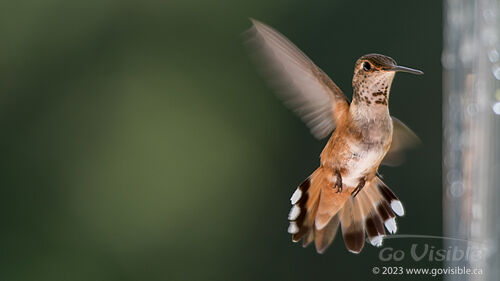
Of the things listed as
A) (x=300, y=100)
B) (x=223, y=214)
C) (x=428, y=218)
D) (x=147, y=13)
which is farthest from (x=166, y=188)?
(x=300, y=100)

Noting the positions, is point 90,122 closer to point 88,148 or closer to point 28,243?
point 88,148

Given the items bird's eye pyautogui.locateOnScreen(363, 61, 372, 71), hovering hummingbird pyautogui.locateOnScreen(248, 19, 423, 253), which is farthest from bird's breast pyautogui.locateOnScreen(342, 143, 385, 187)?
bird's eye pyautogui.locateOnScreen(363, 61, 372, 71)

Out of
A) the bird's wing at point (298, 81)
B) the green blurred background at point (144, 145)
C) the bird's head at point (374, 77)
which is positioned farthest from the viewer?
the green blurred background at point (144, 145)

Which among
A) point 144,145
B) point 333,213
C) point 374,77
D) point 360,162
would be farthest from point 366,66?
point 144,145

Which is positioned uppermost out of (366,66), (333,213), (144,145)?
(366,66)

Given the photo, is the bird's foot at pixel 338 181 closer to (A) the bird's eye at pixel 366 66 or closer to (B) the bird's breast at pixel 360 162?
(B) the bird's breast at pixel 360 162

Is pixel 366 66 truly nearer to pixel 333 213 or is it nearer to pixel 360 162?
pixel 360 162

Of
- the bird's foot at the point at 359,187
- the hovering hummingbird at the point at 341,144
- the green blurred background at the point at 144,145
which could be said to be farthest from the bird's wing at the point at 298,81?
the green blurred background at the point at 144,145

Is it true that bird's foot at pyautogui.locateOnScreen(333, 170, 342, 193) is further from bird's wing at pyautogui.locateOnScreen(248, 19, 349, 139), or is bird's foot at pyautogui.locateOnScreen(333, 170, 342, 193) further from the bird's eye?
the bird's eye
